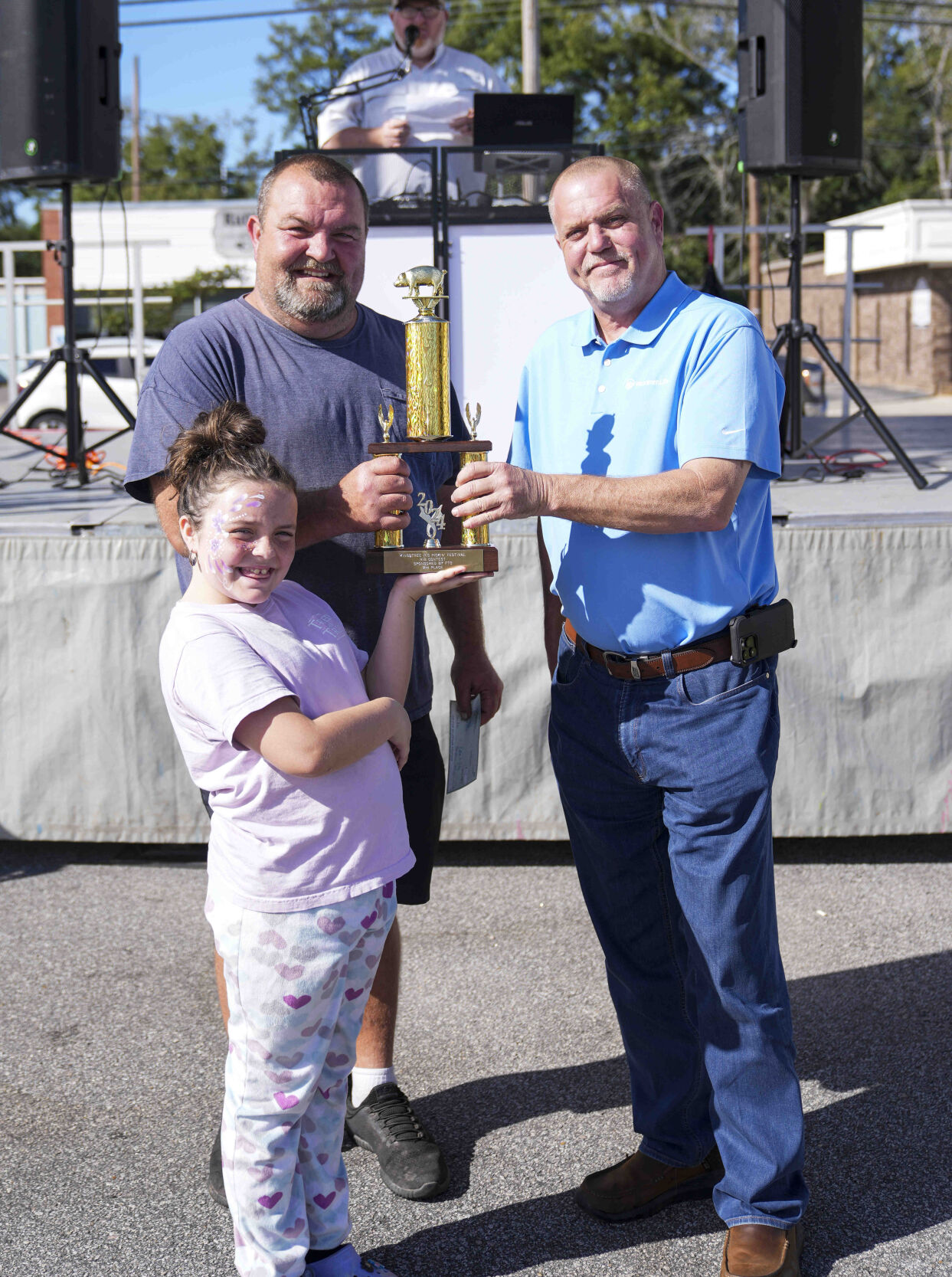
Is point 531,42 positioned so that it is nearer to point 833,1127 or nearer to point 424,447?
point 424,447

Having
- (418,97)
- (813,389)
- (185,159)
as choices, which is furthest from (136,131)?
(418,97)

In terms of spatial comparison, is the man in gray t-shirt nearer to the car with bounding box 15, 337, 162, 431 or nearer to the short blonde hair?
the short blonde hair

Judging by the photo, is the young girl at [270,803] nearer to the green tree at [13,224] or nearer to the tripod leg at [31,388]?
the tripod leg at [31,388]

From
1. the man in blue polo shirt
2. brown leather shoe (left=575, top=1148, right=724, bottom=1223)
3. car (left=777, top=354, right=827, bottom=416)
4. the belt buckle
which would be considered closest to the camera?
the man in blue polo shirt

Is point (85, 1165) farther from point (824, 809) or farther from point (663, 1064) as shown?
point (824, 809)

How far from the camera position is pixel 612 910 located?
97.0 inches

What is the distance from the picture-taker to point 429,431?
2307 millimetres

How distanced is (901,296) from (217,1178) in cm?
3335

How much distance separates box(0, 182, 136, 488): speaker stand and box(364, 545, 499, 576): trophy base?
11.7 feet

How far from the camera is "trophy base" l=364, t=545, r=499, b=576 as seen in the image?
2.21 meters

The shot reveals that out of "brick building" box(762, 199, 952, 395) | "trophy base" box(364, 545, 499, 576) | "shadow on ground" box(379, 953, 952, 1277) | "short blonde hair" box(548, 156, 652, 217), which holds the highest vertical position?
"brick building" box(762, 199, 952, 395)

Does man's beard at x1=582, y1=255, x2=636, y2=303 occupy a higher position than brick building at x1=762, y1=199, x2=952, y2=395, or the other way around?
brick building at x1=762, y1=199, x2=952, y2=395

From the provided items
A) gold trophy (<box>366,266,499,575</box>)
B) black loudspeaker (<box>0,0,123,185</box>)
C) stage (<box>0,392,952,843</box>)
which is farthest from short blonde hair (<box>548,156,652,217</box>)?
black loudspeaker (<box>0,0,123,185</box>)

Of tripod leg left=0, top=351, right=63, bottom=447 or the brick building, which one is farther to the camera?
the brick building
